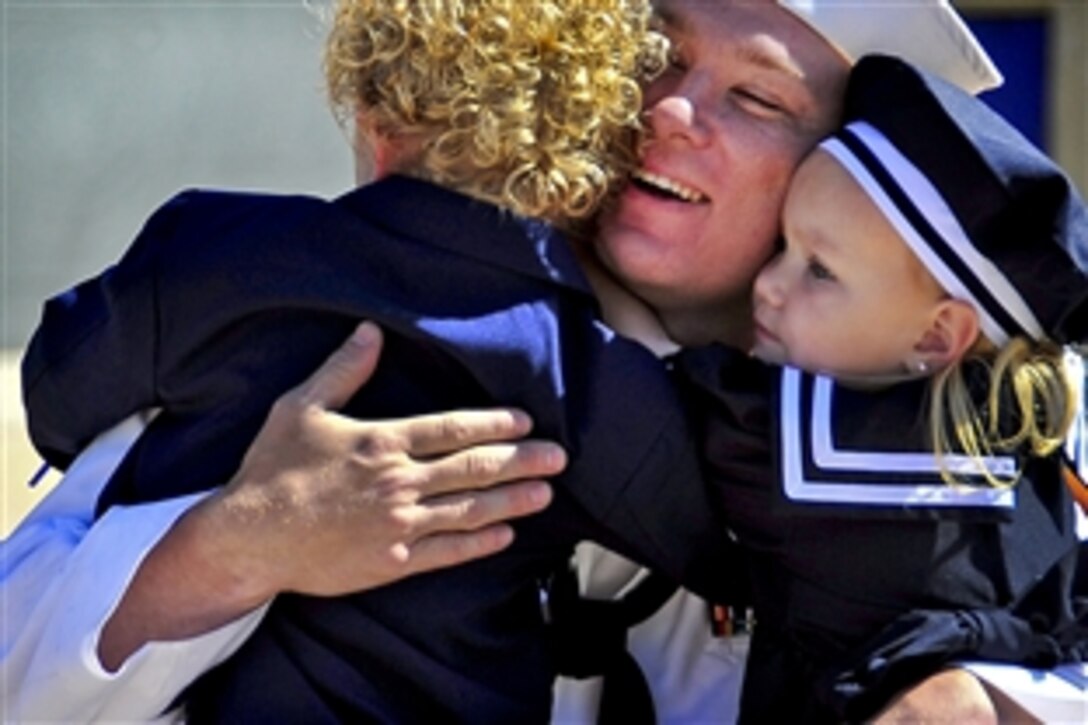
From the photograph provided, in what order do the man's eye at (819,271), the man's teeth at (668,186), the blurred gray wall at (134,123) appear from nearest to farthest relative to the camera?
the man's eye at (819,271) < the man's teeth at (668,186) < the blurred gray wall at (134,123)

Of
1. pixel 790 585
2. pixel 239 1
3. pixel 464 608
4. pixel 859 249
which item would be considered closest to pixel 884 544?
pixel 790 585

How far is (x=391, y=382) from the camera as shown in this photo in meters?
2.09

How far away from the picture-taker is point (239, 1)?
16.5 ft

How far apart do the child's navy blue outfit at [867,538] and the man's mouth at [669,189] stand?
267 millimetres

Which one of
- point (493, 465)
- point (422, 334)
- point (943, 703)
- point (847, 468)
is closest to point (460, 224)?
point (422, 334)

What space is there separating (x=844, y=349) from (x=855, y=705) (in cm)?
40

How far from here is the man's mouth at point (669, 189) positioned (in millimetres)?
2256

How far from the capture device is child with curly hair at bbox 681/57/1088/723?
1.99 meters

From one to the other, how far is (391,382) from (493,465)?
150 millimetres

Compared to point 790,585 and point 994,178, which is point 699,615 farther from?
point 994,178

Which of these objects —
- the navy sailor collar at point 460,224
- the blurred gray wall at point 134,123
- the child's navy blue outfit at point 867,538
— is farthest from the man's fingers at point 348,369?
the blurred gray wall at point 134,123

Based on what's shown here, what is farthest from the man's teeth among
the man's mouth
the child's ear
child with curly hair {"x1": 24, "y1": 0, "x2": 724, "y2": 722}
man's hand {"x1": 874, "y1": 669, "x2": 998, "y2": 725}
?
man's hand {"x1": 874, "y1": 669, "x2": 998, "y2": 725}

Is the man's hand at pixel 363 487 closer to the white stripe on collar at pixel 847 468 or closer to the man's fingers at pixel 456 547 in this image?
the man's fingers at pixel 456 547

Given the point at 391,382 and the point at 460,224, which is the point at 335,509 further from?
the point at 460,224
